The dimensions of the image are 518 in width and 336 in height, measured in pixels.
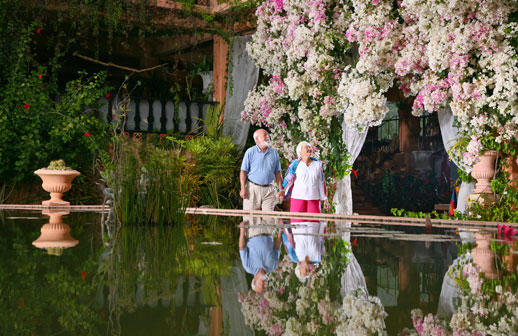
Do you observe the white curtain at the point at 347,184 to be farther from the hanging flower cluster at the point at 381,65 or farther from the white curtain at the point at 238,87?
the white curtain at the point at 238,87

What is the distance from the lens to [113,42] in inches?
537

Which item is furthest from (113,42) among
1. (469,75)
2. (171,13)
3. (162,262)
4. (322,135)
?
(162,262)

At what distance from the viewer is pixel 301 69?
27.3 ft

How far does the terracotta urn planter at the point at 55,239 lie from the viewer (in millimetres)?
3159

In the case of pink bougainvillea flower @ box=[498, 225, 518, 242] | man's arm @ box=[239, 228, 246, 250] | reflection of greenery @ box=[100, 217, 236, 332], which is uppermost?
pink bougainvillea flower @ box=[498, 225, 518, 242]

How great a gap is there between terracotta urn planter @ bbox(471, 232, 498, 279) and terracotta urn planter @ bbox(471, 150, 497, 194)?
284 centimetres

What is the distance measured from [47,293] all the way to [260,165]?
15.8 ft

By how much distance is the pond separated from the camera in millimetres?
1568

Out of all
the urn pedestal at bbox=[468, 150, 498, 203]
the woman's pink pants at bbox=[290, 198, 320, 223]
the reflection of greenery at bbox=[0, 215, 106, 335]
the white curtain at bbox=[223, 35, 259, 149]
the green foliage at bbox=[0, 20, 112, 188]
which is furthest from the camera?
the white curtain at bbox=[223, 35, 259, 149]

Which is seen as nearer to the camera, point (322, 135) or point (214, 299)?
point (214, 299)

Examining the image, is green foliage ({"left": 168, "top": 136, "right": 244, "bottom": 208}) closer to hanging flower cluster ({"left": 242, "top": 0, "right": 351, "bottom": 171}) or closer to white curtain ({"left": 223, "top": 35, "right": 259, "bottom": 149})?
white curtain ({"left": 223, "top": 35, "right": 259, "bottom": 149})

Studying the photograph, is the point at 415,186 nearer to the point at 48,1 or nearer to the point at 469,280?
the point at 48,1

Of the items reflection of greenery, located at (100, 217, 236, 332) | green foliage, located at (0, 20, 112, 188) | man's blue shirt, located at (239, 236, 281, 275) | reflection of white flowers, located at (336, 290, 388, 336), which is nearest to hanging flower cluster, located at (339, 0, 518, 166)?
reflection of greenery, located at (100, 217, 236, 332)

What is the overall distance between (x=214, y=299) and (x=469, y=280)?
3.32 feet
